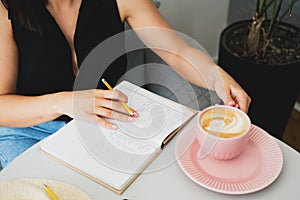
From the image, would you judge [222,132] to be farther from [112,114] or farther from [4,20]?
[4,20]

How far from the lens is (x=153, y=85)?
1.27 m

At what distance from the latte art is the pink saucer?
65 millimetres

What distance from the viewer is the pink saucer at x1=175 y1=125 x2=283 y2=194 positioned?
0.79 m

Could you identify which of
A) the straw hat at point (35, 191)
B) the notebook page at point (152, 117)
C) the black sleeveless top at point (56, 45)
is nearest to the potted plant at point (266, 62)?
the black sleeveless top at point (56, 45)

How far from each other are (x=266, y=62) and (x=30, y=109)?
3.18ft

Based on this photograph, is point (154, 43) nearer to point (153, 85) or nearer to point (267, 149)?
point (153, 85)

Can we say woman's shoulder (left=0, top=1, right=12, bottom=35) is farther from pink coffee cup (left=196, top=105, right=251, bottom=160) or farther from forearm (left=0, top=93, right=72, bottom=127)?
pink coffee cup (left=196, top=105, right=251, bottom=160)

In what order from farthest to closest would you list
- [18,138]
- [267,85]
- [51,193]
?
[267,85] → [18,138] → [51,193]

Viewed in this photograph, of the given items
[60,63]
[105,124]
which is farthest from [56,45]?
[105,124]

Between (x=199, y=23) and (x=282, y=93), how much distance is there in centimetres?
60

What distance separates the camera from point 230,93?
A: 38.6 inches

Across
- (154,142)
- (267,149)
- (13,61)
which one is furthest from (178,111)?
(13,61)

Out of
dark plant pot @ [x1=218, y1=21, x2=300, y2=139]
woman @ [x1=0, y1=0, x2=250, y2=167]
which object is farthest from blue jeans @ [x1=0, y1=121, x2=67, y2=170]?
dark plant pot @ [x1=218, y1=21, x2=300, y2=139]

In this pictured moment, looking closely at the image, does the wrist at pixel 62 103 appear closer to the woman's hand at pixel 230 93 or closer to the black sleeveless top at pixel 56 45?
the black sleeveless top at pixel 56 45
